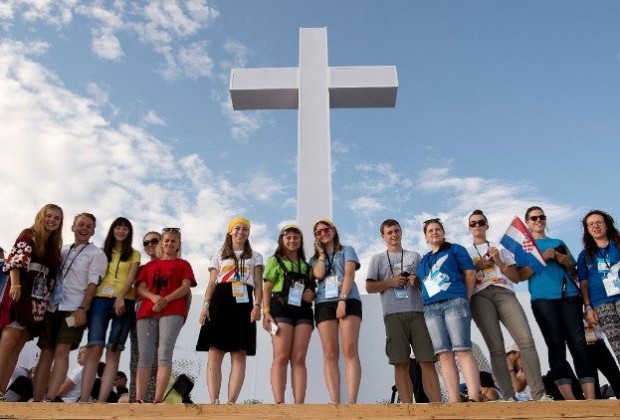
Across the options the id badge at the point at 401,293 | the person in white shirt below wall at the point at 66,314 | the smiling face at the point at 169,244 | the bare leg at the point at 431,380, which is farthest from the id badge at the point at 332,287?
the person in white shirt below wall at the point at 66,314

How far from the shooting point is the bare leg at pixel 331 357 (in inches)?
153

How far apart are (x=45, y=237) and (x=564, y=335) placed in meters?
3.76

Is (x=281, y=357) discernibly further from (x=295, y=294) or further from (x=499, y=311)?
(x=499, y=311)

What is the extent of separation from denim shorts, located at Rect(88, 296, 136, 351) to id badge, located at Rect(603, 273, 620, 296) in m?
3.44

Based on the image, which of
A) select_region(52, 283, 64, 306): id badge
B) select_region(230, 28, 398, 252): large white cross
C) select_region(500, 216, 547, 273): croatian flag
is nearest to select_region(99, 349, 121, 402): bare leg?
select_region(52, 283, 64, 306): id badge

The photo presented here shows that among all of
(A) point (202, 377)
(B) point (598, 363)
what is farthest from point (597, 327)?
(A) point (202, 377)

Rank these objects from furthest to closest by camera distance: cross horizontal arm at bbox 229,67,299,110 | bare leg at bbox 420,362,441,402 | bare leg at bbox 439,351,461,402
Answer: cross horizontal arm at bbox 229,67,299,110, bare leg at bbox 420,362,441,402, bare leg at bbox 439,351,461,402

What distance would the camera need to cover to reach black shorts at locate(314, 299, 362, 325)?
404 centimetres

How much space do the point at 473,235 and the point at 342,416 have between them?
1940 millimetres

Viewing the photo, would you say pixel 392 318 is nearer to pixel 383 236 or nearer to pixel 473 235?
pixel 383 236

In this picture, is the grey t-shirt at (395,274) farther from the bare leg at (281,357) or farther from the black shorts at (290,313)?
the bare leg at (281,357)

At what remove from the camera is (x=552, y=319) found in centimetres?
406

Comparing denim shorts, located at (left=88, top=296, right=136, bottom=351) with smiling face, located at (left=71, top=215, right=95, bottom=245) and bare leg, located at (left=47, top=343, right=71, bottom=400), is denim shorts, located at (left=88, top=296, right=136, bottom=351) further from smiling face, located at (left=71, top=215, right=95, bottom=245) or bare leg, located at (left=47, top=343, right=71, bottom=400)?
smiling face, located at (left=71, top=215, right=95, bottom=245)

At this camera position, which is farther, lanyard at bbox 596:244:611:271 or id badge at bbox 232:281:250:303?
id badge at bbox 232:281:250:303
